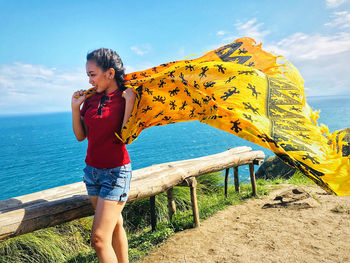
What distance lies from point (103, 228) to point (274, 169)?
9.51 m

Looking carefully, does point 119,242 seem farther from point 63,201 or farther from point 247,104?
point 247,104

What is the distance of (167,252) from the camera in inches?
154

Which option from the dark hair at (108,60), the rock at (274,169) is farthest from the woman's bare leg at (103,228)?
the rock at (274,169)

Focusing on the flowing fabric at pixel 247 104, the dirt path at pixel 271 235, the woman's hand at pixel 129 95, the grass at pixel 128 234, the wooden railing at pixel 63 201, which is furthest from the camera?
the grass at pixel 128 234

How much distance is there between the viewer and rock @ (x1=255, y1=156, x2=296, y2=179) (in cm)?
973

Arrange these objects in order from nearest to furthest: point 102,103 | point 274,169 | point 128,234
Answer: point 102,103
point 128,234
point 274,169

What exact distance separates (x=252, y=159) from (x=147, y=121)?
431 cm

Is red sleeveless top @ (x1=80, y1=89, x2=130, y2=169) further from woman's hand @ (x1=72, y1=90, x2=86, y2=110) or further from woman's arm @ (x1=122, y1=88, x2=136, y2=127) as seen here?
woman's hand @ (x1=72, y1=90, x2=86, y2=110)

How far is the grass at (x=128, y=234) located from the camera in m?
4.20

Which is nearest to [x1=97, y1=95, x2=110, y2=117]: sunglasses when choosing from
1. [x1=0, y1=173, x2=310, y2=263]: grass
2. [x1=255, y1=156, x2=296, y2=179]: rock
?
[x1=0, y1=173, x2=310, y2=263]: grass

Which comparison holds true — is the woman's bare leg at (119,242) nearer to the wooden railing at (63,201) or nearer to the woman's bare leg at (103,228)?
the woman's bare leg at (103,228)

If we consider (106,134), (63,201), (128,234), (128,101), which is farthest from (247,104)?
(128,234)

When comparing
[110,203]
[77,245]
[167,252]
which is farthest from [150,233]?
[110,203]

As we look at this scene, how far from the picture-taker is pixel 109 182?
2.16 m
